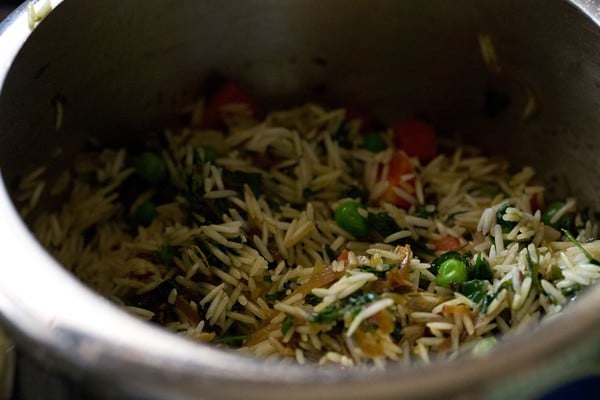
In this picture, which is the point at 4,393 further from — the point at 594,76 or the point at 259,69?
the point at 594,76

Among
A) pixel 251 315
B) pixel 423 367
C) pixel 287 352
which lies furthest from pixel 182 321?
pixel 423 367

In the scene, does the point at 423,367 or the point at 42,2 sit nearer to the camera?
the point at 423,367

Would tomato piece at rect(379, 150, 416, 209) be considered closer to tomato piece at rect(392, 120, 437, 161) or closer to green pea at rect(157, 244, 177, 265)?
tomato piece at rect(392, 120, 437, 161)

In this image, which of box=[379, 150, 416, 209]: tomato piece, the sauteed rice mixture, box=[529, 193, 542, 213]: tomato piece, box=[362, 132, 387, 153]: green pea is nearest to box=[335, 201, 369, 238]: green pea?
the sauteed rice mixture

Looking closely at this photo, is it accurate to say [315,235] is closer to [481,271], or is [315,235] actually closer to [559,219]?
[481,271]

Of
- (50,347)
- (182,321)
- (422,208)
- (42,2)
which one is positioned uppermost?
(42,2)

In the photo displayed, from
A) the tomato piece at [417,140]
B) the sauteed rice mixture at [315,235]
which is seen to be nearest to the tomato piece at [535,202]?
the sauteed rice mixture at [315,235]

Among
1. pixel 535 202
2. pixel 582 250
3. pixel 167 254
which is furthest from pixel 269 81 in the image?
pixel 582 250

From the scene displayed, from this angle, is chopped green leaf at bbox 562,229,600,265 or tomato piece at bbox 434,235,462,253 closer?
chopped green leaf at bbox 562,229,600,265
